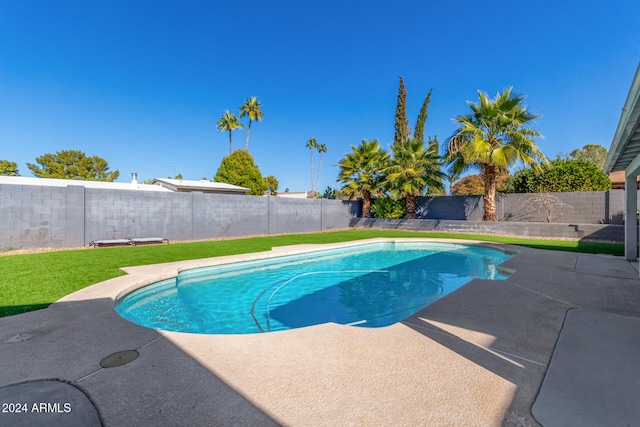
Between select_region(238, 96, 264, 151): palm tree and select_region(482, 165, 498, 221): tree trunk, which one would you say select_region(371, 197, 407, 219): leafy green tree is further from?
select_region(238, 96, 264, 151): palm tree

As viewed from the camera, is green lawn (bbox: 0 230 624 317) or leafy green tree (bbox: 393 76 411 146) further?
leafy green tree (bbox: 393 76 411 146)

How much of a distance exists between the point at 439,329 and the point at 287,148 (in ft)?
112

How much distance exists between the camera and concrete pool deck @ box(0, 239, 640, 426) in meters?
1.78

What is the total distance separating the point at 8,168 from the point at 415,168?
47546 millimetres

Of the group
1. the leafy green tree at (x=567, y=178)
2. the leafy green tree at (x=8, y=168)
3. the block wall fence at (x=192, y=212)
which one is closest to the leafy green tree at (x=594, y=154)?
the leafy green tree at (x=567, y=178)

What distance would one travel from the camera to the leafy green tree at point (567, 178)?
47.7 feet

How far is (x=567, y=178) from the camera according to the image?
14922 mm

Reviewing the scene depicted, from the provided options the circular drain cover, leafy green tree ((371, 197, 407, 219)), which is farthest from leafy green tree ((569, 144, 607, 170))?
the circular drain cover

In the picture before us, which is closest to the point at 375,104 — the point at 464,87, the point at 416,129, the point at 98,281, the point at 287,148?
the point at 416,129

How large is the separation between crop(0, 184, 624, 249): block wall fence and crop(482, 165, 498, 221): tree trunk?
1444 millimetres

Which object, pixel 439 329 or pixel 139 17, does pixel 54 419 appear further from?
pixel 139 17

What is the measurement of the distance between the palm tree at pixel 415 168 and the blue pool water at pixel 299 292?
25.4 feet

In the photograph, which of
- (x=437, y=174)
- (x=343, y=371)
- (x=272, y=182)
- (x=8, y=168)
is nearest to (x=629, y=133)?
(x=343, y=371)

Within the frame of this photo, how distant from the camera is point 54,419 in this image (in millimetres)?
1734
